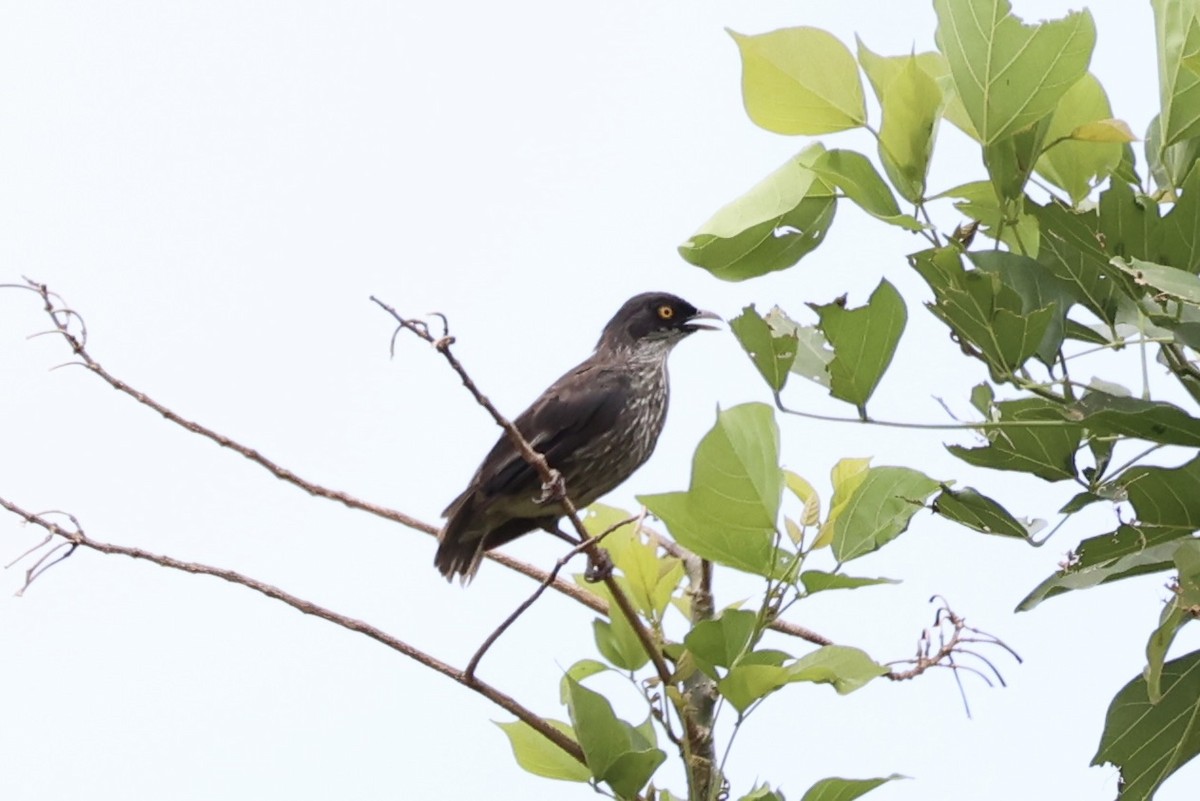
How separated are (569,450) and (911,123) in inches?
113

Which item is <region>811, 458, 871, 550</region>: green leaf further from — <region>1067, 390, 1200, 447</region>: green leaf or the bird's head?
the bird's head

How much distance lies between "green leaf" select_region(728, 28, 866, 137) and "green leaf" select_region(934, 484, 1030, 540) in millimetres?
582

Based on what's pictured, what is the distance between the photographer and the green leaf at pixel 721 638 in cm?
202

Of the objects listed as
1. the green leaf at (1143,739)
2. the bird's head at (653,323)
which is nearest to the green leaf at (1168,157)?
the green leaf at (1143,739)

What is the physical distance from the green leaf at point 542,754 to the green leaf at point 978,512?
726mm

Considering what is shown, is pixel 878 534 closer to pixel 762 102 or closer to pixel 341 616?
pixel 762 102

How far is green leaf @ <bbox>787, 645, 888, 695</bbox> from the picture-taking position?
2023mm

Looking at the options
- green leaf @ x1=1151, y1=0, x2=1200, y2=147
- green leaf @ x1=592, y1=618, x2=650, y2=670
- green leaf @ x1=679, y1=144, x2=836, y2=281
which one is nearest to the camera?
green leaf @ x1=1151, y1=0, x2=1200, y2=147

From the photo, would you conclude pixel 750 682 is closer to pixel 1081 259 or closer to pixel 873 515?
pixel 873 515

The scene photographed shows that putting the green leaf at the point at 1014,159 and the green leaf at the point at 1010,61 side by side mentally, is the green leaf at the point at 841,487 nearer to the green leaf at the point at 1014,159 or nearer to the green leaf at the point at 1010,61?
the green leaf at the point at 1014,159

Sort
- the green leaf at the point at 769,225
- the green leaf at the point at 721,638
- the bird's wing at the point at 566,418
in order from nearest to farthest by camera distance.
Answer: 1. the green leaf at the point at 721,638
2. the green leaf at the point at 769,225
3. the bird's wing at the point at 566,418

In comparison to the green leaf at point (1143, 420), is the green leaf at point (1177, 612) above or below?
below

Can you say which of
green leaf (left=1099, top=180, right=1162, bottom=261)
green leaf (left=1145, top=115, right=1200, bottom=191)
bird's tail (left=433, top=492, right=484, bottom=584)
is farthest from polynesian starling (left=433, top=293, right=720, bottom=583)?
green leaf (left=1099, top=180, right=1162, bottom=261)

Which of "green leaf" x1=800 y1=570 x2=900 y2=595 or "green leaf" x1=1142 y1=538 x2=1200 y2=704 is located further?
"green leaf" x1=800 y1=570 x2=900 y2=595
